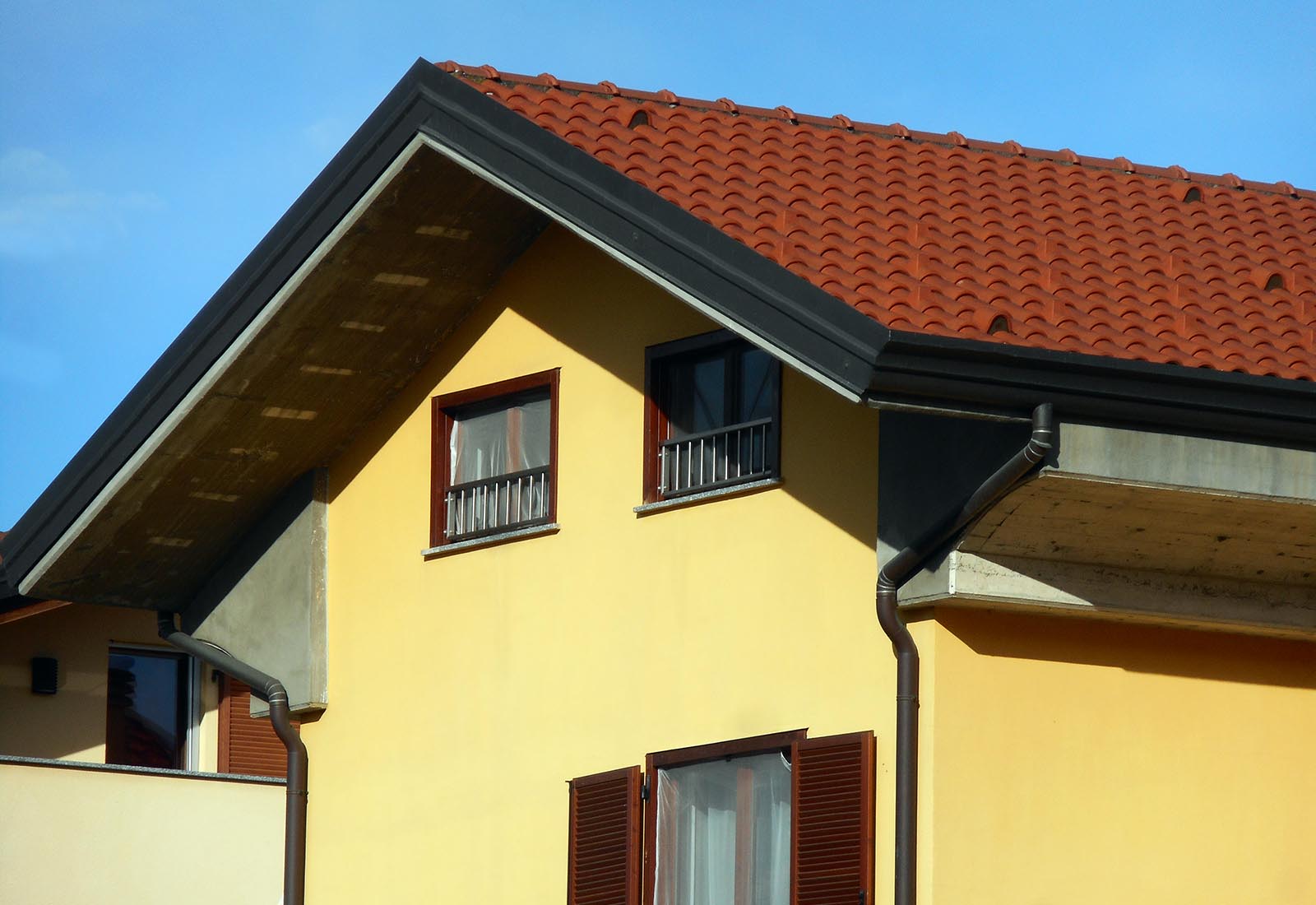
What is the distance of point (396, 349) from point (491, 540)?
142 centimetres

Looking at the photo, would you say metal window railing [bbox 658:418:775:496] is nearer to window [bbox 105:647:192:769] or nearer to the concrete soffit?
the concrete soffit

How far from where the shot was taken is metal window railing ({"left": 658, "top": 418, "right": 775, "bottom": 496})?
13.9 metres

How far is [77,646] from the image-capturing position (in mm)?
20125

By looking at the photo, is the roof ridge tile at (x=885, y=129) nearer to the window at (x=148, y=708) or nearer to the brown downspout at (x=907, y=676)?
the brown downspout at (x=907, y=676)

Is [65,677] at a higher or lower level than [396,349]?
lower

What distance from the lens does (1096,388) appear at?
447 inches

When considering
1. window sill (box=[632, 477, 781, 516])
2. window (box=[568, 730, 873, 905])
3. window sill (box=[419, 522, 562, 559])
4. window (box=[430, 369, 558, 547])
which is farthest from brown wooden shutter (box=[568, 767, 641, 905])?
window (box=[430, 369, 558, 547])

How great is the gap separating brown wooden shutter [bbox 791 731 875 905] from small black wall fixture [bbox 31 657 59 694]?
28.9 ft

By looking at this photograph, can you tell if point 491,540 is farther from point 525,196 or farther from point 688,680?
point 525,196

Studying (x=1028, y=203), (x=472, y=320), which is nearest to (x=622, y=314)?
(x=472, y=320)

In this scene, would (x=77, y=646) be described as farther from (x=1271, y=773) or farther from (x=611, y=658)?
(x=1271, y=773)

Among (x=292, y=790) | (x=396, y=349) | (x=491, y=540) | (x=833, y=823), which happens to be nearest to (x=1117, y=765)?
(x=833, y=823)

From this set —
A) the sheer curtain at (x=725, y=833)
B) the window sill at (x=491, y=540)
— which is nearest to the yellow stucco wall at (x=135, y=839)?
the window sill at (x=491, y=540)

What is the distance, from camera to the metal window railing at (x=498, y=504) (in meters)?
15.3
